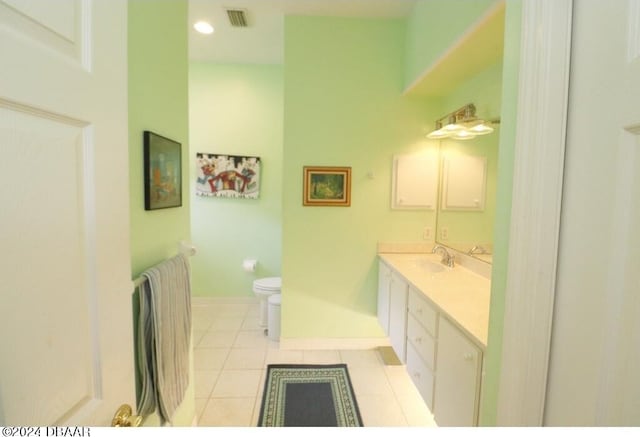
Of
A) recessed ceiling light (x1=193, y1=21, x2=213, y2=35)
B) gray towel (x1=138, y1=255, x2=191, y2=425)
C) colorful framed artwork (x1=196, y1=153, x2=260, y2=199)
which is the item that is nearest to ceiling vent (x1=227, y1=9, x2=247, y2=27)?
recessed ceiling light (x1=193, y1=21, x2=213, y2=35)

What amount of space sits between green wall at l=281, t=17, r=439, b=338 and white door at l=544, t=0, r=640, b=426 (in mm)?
1863

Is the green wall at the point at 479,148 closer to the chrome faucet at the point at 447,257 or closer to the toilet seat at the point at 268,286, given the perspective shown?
the chrome faucet at the point at 447,257

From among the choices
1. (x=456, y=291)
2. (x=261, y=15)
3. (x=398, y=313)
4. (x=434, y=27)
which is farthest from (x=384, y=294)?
(x=261, y=15)

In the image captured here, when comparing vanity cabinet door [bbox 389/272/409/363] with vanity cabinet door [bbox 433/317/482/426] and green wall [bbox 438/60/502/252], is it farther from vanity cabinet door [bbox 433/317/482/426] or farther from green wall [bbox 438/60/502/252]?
green wall [bbox 438/60/502/252]

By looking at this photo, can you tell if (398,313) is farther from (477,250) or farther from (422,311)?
(477,250)

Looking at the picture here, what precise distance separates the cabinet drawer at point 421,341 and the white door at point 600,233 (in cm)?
77

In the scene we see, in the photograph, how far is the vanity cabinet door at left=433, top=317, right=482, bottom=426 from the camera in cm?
109

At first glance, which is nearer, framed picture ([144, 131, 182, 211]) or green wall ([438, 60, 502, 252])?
framed picture ([144, 131, 182, 211])

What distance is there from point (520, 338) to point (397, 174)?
6.36 feet

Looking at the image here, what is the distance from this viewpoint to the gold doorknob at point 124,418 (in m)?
0.62

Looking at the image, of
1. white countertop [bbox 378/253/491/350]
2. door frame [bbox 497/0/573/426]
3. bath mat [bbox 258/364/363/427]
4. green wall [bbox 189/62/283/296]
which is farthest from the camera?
green wall [bbox 189/62/283/296]

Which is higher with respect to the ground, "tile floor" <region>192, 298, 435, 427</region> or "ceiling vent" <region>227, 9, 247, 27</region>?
"ceiling vent" <region>227, 9, 247, 27</region>

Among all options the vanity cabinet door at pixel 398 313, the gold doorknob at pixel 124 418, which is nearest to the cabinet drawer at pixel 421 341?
the vanity cabinet door at pixel 398 313

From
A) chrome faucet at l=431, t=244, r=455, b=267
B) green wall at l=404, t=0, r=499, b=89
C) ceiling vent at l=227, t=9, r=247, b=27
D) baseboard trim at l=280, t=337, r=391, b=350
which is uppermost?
ceiling vent at l=227, t=9, r=247, b=27
